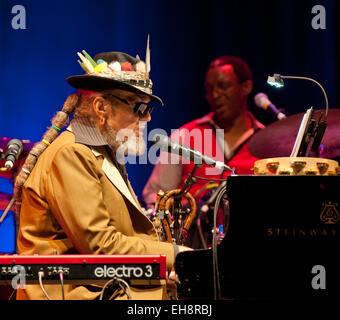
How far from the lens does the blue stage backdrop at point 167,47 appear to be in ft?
15.9

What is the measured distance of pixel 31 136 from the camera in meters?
4.87

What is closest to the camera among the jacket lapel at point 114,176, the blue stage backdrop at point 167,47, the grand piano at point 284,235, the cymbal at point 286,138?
the grand piano at point 284,235

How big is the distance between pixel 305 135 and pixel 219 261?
73cm

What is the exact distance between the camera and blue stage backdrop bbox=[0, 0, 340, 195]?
485cm

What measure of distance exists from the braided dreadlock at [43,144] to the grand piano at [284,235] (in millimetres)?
1197

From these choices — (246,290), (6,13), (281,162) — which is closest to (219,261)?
(246,290)

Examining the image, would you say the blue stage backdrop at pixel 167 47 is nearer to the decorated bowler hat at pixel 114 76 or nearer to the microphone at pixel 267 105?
the microphone at pixel 267 105

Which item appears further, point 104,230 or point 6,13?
point 6,13

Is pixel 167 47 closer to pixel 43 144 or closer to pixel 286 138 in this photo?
pixel 286 138

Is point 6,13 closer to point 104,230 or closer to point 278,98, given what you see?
point 278,98

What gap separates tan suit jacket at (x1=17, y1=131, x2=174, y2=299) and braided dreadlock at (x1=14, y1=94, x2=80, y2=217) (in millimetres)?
79

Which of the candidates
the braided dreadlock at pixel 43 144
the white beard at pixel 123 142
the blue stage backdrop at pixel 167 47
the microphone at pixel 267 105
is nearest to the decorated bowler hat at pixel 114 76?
the braided dreadlock at pixel 43 144
